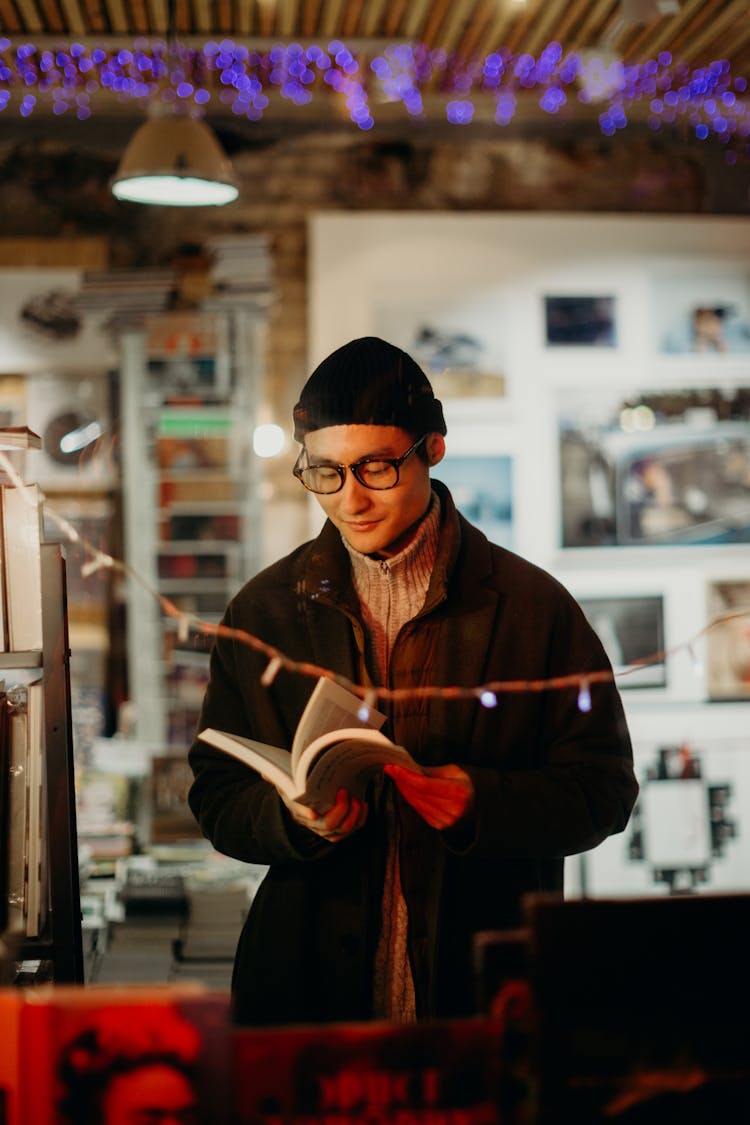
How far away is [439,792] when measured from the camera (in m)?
1.45

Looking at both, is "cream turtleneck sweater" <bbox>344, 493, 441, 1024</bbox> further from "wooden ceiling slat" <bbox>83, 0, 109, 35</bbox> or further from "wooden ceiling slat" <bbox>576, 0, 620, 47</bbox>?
"wooden ceiling slat" <bbox>83, 0, 109, 35</bbox>

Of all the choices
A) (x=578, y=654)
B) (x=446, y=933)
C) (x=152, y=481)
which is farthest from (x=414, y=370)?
(x=152, y=481)

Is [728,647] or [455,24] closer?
[455,24]

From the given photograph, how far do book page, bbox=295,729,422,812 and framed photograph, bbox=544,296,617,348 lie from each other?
10.7ft

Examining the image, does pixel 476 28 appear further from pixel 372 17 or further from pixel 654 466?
pixel 654 466

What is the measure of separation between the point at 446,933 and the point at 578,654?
0.42 metres

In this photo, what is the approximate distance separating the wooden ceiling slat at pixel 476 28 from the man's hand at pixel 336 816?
2869mm

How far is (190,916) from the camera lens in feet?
10.9

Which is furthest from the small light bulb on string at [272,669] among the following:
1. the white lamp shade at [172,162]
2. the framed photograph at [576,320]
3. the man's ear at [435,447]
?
the framed photograph at [576,320]

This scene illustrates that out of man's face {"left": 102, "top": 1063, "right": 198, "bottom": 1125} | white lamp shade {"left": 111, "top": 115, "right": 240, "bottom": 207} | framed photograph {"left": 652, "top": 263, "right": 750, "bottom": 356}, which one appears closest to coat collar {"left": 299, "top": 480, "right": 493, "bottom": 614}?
man's face {"left": 102, "top": 1063, "right": 198, "bottom": 1125}

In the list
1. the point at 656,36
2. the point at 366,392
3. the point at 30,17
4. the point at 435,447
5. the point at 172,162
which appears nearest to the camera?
the point at 366,392

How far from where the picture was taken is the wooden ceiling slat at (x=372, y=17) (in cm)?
355

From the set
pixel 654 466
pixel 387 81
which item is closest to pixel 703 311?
pixel 654 466

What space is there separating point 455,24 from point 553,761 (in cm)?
289
